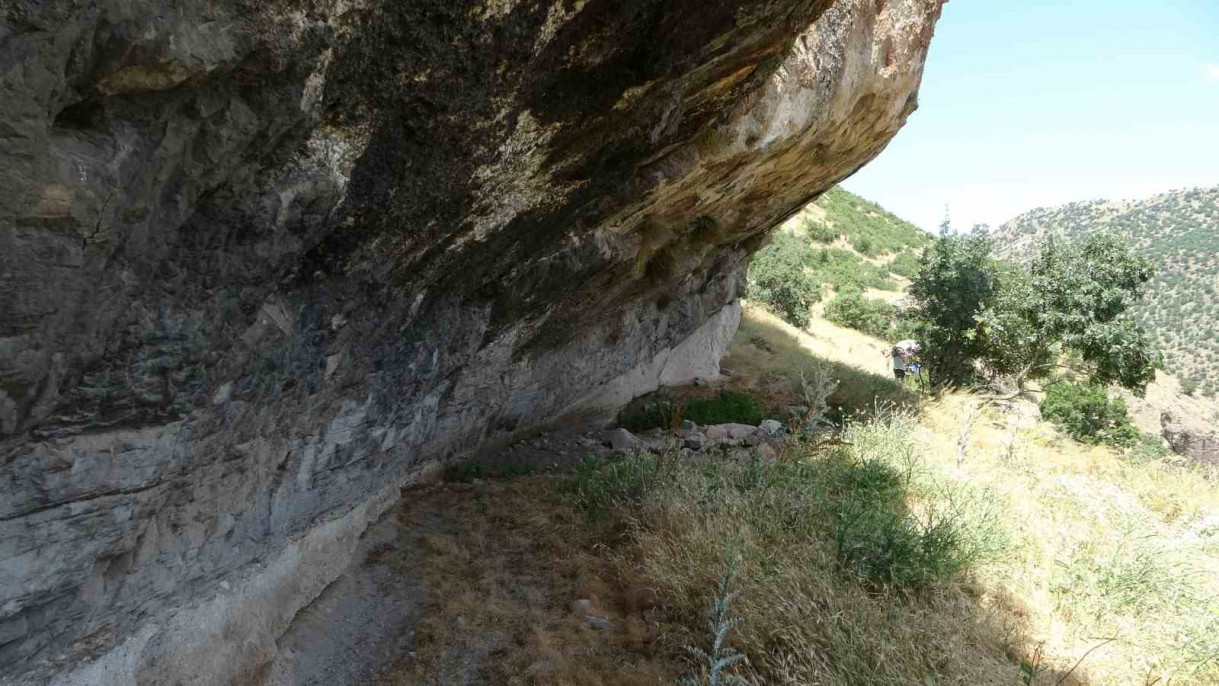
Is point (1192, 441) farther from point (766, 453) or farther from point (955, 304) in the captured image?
point (766, 453)

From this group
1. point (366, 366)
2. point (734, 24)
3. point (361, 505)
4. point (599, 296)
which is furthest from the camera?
point (599, 296)

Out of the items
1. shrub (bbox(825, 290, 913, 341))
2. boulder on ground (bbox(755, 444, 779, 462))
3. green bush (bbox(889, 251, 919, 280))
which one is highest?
green bush (bbox(889, 251, 919, 280))

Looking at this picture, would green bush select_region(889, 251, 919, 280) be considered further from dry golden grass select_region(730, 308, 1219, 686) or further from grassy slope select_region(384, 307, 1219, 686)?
grassy slope select_region(384, 307, 1219, 686)

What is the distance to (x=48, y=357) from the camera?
2080 mm

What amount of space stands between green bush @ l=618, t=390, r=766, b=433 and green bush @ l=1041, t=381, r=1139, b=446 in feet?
17.7

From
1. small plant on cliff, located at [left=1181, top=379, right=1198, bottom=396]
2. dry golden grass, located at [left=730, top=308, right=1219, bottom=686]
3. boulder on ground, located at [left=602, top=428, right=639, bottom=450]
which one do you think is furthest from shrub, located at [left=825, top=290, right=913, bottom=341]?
boulder on ground, located at [left=602, top=428, right=639, bottom=450]

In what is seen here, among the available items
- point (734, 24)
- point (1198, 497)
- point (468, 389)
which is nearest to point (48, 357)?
point (734, 24)

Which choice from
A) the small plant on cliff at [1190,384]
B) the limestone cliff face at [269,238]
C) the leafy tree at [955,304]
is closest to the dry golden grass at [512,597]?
the limestone cliff face at [269,238]

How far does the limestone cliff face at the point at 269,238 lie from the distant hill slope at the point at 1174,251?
943 inches

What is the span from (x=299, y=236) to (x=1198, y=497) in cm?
1022

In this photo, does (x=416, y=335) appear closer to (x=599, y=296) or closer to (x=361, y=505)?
(x=361, y=505)

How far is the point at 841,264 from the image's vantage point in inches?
1300

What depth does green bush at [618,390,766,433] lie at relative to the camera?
9.97 m

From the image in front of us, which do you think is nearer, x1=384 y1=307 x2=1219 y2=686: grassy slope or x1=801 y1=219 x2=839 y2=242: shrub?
x1=384 y1=307 x2=1219 y2=686: grassy slope
